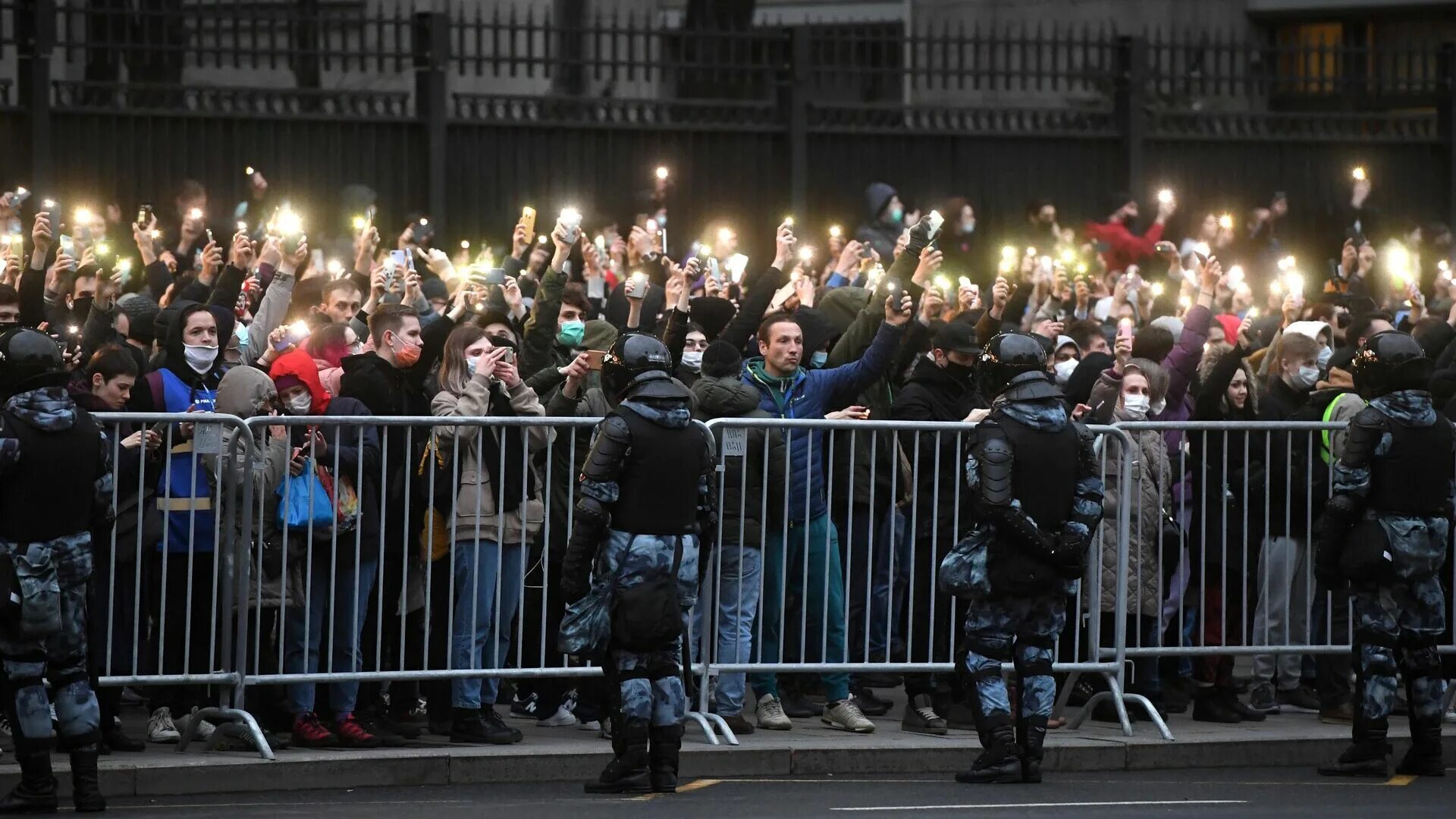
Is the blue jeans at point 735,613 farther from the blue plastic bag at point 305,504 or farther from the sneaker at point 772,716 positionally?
the blue plastic bag at point 305,504

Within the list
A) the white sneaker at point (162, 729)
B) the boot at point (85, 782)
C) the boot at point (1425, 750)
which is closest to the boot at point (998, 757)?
the boot at point (1425, 750)

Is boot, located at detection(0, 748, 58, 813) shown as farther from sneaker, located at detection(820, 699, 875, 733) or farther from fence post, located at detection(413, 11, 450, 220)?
fence post, located at detection(413, 11, 450, 220)

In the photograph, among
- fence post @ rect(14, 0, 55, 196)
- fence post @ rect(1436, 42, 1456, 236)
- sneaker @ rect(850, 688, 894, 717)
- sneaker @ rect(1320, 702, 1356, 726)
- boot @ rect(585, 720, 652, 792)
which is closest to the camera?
boot @ rect(585, 720, 652, 792)

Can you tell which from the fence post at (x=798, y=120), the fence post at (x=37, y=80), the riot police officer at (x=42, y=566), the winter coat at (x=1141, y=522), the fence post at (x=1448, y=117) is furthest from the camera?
the fence post at (x=1448, y=117)

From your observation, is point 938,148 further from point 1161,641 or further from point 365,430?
point 365,430

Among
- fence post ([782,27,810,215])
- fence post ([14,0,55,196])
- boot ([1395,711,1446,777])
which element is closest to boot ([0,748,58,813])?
boot ([1395,711,1446,777])

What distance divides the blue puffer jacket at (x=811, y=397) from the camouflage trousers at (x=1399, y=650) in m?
2.55

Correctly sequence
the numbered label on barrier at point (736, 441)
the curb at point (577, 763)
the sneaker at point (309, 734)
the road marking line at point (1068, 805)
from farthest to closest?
the numbered label on barrier at point (736, 441) < the sneaker at point (309, 734) < the curb at point (577, 763) < the road marking line at point (1068, 805)

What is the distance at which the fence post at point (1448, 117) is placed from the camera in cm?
2186

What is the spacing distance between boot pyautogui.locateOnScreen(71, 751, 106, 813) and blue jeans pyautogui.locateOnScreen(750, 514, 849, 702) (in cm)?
330

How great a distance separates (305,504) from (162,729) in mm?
1209

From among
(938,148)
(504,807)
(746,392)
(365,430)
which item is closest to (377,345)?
(365,430)

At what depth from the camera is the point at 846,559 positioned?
11680 millimetres

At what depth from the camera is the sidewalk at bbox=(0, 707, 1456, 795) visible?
9.85m
